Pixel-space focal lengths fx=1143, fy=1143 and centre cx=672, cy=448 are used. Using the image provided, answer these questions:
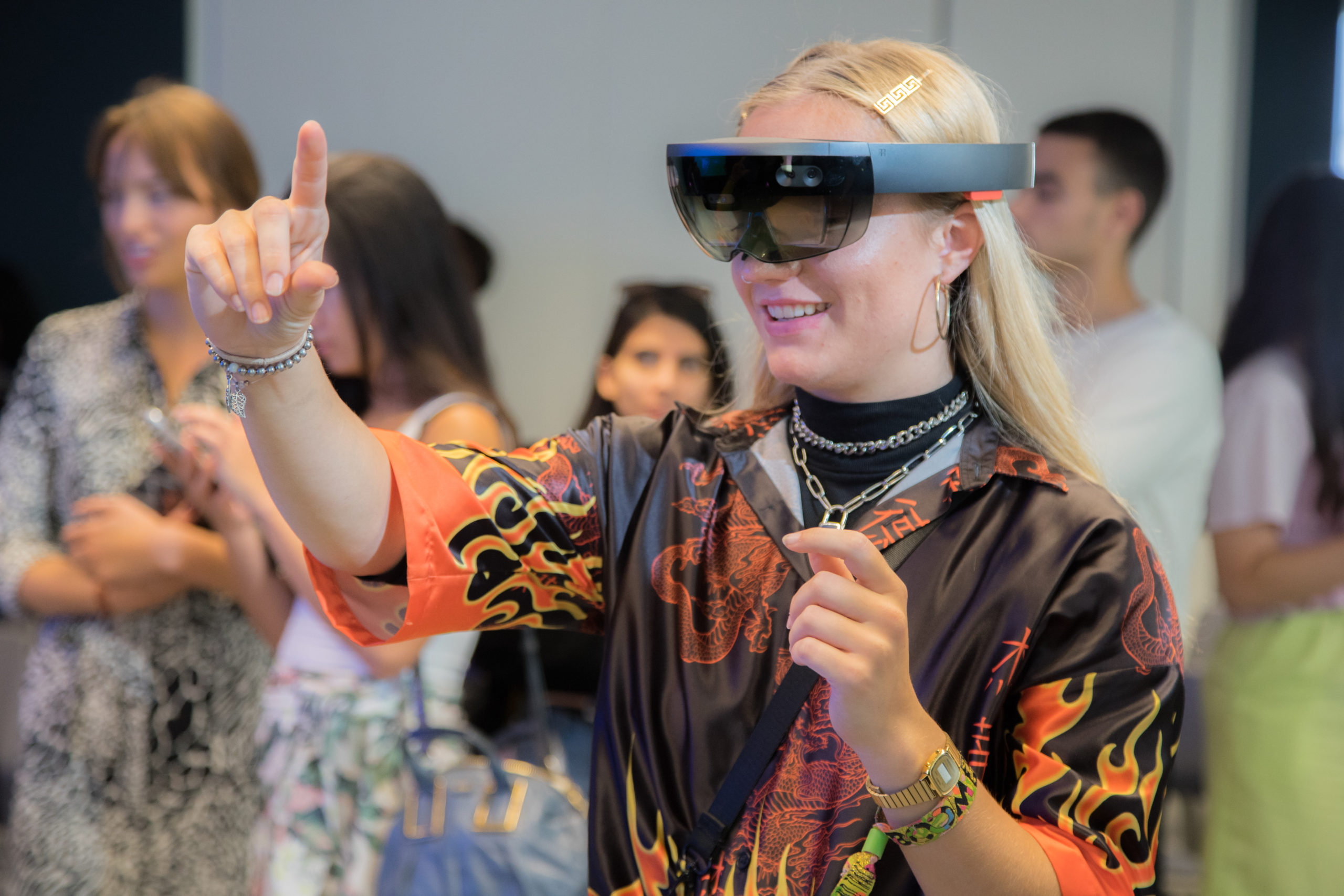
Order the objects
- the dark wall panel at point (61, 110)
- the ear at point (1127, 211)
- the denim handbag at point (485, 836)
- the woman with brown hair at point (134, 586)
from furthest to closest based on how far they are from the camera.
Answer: the dark wall panel at point (61, 110) < the ear at point (1127, 211) < the woman with brown hair at point (134, 586) < the denim handbag at point (485, 836)

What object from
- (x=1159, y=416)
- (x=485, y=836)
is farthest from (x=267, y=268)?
(x=1159, y=416)

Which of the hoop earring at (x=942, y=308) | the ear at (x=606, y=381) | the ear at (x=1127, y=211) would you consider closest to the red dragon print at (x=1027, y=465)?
the hoop earring at (x=942, y=308)

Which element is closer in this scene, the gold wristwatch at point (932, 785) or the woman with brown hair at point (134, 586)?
the gold wristwatch at point (932, 785)

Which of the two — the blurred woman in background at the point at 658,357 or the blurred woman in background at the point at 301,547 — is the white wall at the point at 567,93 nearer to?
the blurred woman in background at the point at 658,357

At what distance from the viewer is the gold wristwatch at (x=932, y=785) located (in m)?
0.88

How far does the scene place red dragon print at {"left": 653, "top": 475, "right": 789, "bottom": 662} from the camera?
1114mm

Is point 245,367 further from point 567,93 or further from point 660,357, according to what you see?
point 567,93

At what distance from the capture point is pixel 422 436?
1.76 m

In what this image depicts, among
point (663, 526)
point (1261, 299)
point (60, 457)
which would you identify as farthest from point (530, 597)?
point (1261, 299)

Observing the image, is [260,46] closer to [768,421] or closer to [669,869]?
[768,421]

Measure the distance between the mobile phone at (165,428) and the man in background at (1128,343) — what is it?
1582mm

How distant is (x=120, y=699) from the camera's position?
2053mm

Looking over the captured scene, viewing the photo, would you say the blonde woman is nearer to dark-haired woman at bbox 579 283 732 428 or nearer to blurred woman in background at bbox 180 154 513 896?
blurred woman in background at bbox 180 154 513 896

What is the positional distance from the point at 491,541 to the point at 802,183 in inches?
17.9
